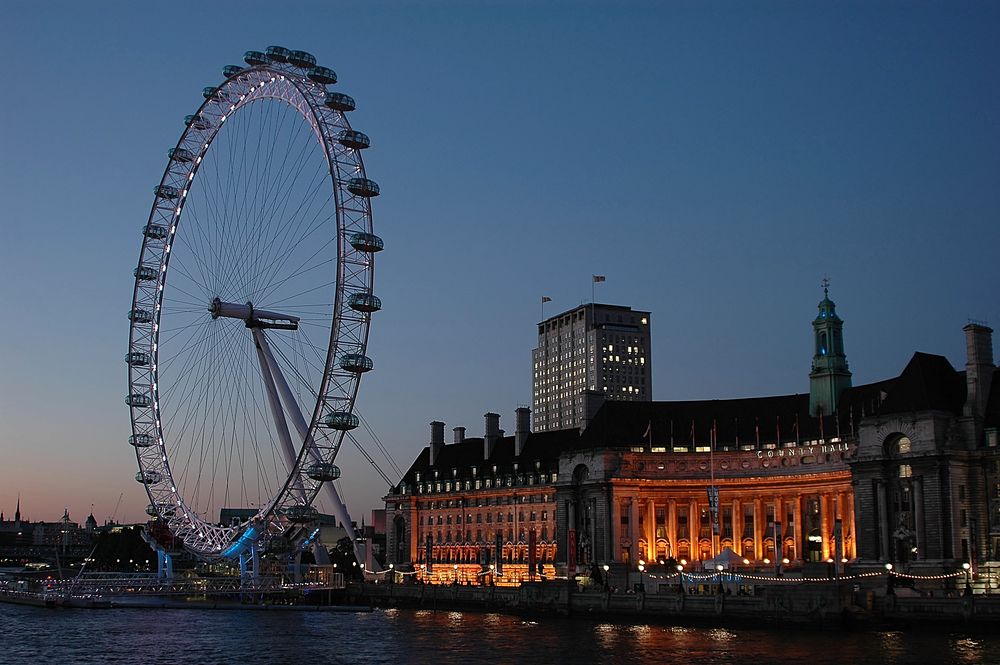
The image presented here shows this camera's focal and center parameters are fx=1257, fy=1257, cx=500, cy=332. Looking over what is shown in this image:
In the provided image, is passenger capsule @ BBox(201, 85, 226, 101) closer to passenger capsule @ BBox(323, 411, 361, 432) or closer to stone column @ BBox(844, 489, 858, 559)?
passenger capsule @ BBox(323, 411, 361, 432)

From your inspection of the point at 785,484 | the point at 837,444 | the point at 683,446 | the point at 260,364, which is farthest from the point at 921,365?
the point at 260,364

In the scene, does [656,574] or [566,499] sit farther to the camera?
[566,499]

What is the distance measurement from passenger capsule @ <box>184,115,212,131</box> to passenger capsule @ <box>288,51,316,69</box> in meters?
11.5

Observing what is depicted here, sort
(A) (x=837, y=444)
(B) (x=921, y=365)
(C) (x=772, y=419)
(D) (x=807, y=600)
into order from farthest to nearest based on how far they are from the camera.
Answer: (C) (x=772, y=419)
(A) (x=837, y=444)
(B) (x=921, y=365)
(D) (x=807, y=600)

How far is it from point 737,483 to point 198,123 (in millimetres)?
66259

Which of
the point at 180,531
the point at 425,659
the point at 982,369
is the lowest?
the point at 425,659

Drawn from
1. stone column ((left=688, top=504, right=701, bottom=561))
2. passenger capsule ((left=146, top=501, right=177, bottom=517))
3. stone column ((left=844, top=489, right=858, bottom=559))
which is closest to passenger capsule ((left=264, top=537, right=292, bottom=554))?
passenger capsule ((left=146, top=501, right=177, bottom=517))

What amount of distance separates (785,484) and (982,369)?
26.5 meters

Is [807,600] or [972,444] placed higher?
[972,444]

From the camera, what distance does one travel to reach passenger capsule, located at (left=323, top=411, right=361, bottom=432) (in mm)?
88438

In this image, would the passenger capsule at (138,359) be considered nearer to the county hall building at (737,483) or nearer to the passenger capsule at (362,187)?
the passenger capsule at (362,187)

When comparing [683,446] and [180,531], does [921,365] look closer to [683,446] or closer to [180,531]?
[683,446]

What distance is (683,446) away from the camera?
135 metres

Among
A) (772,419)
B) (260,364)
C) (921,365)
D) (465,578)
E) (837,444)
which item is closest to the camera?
(260,364)
